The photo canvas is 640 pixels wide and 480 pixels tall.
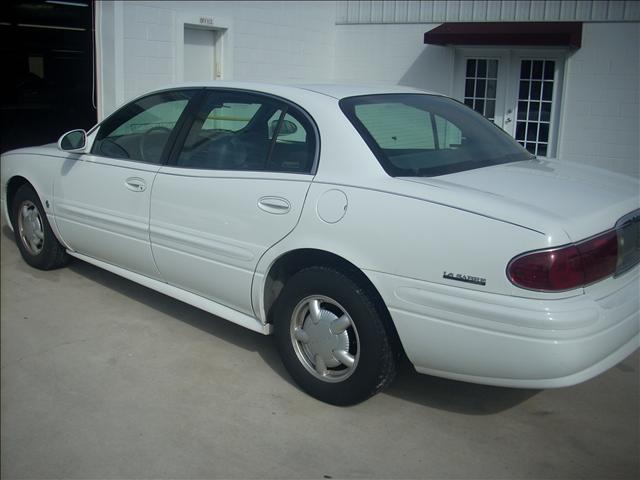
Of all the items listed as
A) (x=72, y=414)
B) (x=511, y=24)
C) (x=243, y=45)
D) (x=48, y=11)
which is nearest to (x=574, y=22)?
(x=511, y=24)

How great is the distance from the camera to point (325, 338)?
12.3ft

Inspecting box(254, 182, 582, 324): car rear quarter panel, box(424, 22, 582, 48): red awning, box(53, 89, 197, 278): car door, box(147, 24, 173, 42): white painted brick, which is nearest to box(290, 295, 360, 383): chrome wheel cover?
box(254, 182, 582, 324): car rear quarter panel

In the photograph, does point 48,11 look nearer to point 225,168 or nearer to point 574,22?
point 574,22

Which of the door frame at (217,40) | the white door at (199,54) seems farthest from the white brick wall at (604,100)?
the white door at (199,54)

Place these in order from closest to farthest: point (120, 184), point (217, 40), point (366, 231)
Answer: point (366, 231) → point (120, 184) → point (217, 40)

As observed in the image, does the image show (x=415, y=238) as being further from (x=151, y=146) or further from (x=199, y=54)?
(x=199, y=54)

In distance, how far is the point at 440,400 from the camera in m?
4.02

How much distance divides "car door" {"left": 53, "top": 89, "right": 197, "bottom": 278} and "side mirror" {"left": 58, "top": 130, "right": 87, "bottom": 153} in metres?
0.07

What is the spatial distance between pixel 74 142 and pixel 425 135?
2644 mm

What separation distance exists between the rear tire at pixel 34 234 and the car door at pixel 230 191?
5.21 ft

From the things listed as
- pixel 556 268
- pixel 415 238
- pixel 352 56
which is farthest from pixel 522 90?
pixel 556 268

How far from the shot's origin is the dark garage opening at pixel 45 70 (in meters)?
15.5

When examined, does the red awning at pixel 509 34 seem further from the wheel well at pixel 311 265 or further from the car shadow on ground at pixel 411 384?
the wheel well at pixel 311 265

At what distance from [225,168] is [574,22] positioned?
297 inches
